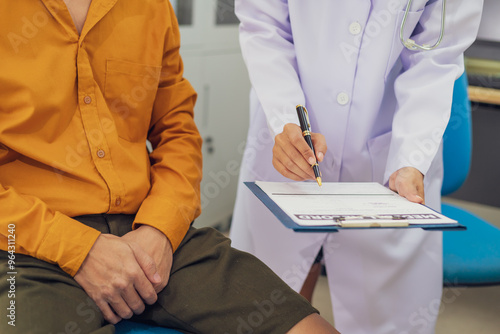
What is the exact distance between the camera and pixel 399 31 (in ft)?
3.93

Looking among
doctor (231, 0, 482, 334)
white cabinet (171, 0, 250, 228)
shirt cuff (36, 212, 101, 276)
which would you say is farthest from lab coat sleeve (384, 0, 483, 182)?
white cabinet (171, 0, 250, 228)

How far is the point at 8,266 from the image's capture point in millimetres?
857

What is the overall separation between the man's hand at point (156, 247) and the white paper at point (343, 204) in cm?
20

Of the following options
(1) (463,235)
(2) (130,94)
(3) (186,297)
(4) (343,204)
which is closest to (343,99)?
(4) (343,204)

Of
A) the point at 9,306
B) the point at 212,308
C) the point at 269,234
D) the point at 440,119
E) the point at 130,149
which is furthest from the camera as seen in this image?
the point at 269,234

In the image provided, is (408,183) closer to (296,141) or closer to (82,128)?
(296,141)

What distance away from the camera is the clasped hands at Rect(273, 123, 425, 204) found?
40.6 inches

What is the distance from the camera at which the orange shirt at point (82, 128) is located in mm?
896

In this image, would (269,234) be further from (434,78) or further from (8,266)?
(8,266)

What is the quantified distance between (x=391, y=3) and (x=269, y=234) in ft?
1.94

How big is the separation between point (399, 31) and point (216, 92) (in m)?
1.47

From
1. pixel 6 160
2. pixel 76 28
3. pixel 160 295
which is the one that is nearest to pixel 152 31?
pixel 76 28

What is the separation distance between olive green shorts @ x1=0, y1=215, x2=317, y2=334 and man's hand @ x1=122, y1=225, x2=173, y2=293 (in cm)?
2

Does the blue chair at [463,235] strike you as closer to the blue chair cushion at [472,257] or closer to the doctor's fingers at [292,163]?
the blue chair cushion at [472,257]
